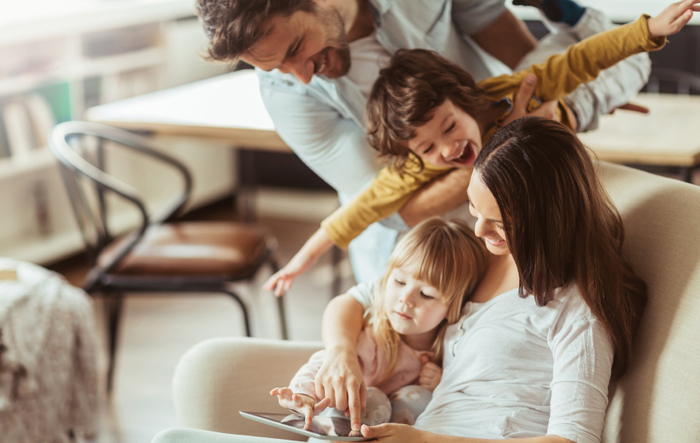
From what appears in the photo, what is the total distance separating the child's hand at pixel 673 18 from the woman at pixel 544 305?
0.66 ft

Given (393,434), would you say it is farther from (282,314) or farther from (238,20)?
(282,314)

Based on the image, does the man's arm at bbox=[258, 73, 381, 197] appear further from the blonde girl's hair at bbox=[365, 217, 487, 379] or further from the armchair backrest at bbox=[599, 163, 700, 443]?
the armchair backrest at bbox=[599, 163, 700, 443]

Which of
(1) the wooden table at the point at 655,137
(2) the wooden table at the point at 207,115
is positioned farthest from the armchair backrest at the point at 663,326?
(2) the wooden table at the point at 207,115

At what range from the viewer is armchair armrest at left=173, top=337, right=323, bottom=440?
123 centimetres

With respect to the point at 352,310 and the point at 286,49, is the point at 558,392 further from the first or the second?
the point at 286,49

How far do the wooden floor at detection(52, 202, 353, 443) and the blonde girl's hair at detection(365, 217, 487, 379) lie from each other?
4.21 feet

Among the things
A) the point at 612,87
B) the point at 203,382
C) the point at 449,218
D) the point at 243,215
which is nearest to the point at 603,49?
the point at 612,87

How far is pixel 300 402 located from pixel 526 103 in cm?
59

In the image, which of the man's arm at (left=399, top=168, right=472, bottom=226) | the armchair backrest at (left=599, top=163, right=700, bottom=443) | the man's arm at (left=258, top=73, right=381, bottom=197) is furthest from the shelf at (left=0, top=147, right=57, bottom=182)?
the armchair backrest at (left=599, top=163, right=700, bottom=443)

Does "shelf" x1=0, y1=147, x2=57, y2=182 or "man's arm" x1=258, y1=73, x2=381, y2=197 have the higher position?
"man's arm" x1=258, y1=73, x2=381, y2=197

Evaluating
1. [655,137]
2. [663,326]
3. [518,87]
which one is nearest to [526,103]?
[518,87]

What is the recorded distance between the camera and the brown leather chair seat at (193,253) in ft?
7.30

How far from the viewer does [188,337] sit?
9.38 feet

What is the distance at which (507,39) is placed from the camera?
148 cm
